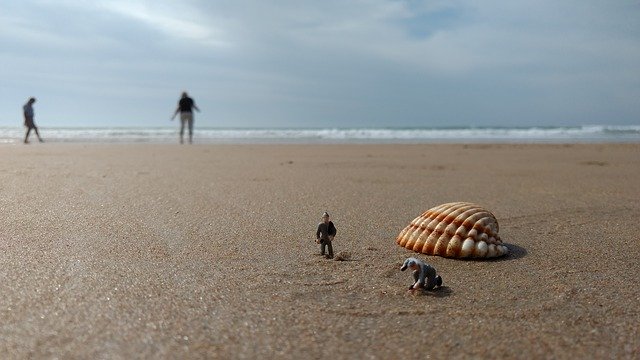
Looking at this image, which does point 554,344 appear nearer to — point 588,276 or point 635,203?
point 588,276

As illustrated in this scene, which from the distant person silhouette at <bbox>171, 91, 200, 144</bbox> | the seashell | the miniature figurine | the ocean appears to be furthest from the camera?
the ocean

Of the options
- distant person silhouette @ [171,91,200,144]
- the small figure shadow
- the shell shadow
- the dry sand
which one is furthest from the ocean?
the small figure shadow

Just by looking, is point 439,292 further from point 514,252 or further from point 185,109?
point 185,109

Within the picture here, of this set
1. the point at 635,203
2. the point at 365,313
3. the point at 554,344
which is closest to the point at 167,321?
the point at 365,313

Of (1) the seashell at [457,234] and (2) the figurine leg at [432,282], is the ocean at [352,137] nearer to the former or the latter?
(1) the seashell at [457,234]

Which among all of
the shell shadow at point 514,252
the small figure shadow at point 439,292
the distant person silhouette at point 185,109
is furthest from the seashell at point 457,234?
the distant person silhouette at point 185,109

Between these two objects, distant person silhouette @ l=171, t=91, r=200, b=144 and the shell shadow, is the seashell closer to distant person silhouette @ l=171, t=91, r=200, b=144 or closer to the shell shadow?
the shell shadow
